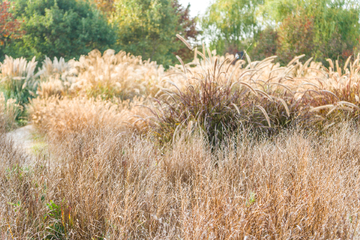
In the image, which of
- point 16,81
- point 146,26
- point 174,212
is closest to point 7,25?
point 16,81

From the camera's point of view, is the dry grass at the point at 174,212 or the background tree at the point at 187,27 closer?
the dry grass at the point at 174,212

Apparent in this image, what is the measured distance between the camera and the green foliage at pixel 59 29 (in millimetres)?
15102

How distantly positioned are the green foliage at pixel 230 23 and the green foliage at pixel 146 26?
12.5ft

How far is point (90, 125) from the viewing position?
4.66 meters

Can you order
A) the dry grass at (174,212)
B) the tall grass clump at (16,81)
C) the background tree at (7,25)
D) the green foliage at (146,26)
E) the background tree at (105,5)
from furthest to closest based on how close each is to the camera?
the background tree at (105,5) → the green foliage at (146,26) → the background tree at (7,25) → the tall grass clump at (16,81) → the dry grass at (174,212)

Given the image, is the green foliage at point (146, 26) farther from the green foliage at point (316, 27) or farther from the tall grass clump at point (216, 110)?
the tall grass clump at point (216, 110)

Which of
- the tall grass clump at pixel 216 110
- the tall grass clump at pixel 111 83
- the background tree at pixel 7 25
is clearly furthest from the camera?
the background tree at pixel 7 25

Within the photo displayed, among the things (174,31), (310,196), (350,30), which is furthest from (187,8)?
(310,196)

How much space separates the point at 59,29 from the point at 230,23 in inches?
483

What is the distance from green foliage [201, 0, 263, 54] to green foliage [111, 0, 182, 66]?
3825 millimetres

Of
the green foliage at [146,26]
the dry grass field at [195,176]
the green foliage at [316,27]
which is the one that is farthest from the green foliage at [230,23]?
the dry grass field at [195,176]

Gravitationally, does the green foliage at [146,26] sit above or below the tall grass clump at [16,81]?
above

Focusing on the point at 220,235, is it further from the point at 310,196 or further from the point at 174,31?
the point at 174,31

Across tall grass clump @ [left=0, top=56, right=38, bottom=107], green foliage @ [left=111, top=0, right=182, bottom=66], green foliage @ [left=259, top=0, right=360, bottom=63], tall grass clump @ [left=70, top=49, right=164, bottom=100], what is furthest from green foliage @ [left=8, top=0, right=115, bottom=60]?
green foliage @ [left=259, top=0, right=360, bottom=63]
